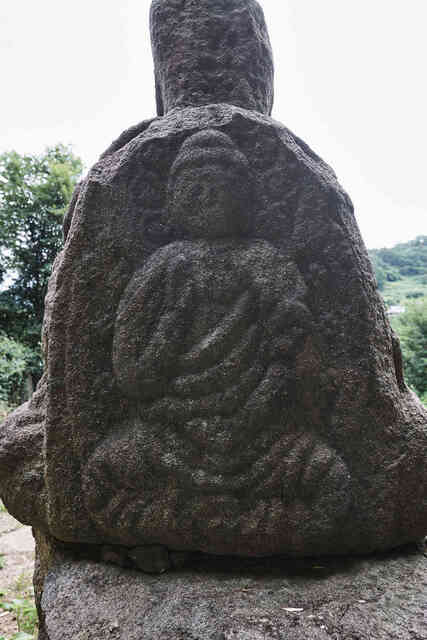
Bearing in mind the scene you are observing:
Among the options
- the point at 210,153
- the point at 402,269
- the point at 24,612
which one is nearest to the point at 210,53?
the point at 210,153

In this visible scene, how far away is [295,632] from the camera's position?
1088mm

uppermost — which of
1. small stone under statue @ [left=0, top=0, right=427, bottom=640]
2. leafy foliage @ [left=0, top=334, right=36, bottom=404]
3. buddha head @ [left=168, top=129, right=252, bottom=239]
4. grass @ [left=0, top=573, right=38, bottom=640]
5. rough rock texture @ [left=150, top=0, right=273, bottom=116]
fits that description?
rough rock texture @ [left=150, top=0, right=273, bottom=116]

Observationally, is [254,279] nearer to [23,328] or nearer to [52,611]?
[52,611]

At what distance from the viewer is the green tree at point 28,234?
9547 millimetres

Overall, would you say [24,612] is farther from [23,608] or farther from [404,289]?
[404,289]

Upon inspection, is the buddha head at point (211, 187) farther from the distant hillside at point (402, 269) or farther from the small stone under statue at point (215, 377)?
the distant hillside at point (402, 269)

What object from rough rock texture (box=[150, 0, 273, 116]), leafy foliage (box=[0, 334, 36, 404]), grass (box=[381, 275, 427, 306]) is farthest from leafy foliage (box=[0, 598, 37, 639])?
grass (box=[381, 275, 427, 306])

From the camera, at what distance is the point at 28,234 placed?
992 centimetres

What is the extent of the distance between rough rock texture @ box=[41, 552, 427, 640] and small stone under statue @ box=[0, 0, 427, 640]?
2.0 inches

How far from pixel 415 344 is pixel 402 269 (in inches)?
475

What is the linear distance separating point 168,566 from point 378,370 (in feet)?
3.09

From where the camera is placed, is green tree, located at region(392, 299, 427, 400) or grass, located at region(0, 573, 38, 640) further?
green tree, located at region(392, 299, 427, 400)

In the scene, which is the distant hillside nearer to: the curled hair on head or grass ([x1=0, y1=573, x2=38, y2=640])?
grass ([x1=0, y1=573, x2=38, y2=640])

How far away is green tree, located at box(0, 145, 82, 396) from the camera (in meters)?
9.55
